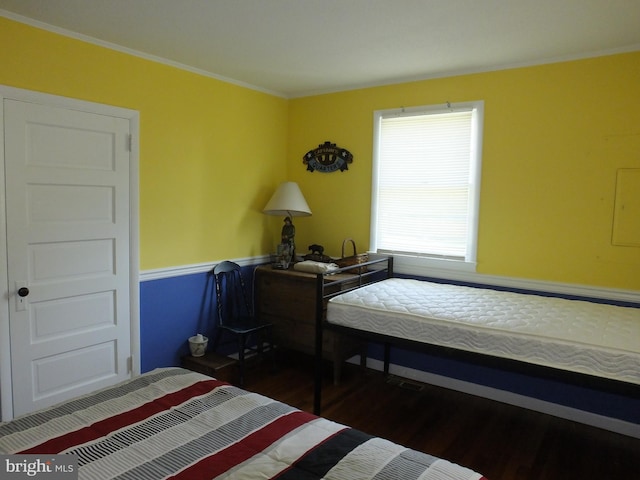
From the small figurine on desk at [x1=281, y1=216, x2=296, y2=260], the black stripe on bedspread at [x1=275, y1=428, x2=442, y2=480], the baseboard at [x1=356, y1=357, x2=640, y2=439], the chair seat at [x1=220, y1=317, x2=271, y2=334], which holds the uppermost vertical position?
the small figurine on desk at [x1=281, y1=216, x2=296, y2=260]

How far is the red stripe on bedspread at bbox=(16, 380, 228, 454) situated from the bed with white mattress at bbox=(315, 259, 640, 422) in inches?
45.0

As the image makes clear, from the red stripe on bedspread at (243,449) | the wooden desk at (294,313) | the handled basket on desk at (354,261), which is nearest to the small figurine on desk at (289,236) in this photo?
the wooden desk at (294,313)

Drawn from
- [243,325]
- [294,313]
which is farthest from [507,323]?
[243,325]

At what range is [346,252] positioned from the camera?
4.07 metres

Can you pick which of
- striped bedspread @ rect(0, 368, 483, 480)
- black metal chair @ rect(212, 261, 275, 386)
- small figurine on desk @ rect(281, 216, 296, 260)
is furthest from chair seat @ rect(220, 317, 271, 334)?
striped bedspread @ rect(0, 368, 483, 480)

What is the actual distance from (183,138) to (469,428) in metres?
2.92

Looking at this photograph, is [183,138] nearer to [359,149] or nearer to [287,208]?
[287,208]

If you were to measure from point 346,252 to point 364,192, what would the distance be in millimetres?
577

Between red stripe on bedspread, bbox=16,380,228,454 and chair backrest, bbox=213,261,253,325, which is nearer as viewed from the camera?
red stripe on bedspread, bbox=16,380,228,454

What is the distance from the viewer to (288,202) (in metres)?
3.86

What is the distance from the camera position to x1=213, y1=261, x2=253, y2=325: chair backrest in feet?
12.3

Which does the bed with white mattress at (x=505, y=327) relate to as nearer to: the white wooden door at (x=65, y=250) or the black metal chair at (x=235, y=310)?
the black metal chair at (x=235, y=310)

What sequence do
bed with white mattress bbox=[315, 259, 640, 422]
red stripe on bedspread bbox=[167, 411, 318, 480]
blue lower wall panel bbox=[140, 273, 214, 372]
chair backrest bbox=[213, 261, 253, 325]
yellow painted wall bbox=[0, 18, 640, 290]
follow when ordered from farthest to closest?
1. chair backrest bbox=[213, 261, 253, 325]
2. blue lower wall panel bbox=[140, 273, 214, 372]
3. yellow painted wall bbox=[0, 18, 640, 290]
4. bed with white mattress bbox=[315, 259, 640, 422]
5. red stripe on bedspread bbox=[167, 411, 318, 480]

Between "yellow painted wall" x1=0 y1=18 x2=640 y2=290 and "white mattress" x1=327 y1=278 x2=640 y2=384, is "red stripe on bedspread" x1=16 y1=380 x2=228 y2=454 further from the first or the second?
"yellow painted wall" x1=0 y1=18 x2=640 y2=290
